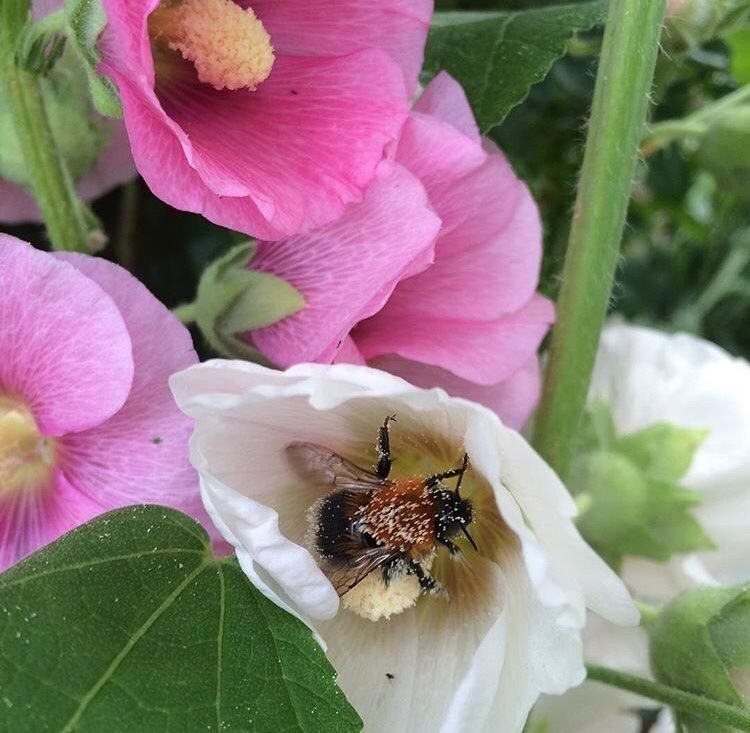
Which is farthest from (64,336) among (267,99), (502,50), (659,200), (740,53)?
(659,200)

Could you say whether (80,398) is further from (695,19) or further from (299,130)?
(695,19)

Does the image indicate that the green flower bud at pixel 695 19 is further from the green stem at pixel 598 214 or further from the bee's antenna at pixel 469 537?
the bee's antenna at pixel 469 537

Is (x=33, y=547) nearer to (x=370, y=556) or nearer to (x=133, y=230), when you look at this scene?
(x=370, y=556)

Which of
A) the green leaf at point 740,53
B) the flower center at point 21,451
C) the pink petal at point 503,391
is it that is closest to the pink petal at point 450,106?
the pink petal at point 503,391

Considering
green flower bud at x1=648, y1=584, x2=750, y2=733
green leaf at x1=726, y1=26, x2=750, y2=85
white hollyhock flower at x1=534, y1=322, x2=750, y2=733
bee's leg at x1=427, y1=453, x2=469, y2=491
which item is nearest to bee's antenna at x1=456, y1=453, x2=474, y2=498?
bee's leg at x1=427, y1=453, x2=469, y2=491

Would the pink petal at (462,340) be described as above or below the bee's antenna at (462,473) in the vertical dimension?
above

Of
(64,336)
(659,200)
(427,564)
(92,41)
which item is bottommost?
Answer: (659,200)
